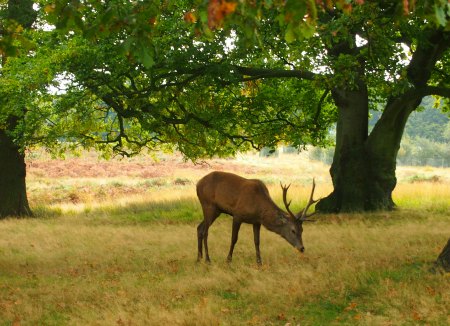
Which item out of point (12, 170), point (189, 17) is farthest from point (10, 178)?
point (189, 17)

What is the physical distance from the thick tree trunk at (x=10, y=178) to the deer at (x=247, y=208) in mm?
12578

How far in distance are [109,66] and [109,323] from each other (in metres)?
10.5

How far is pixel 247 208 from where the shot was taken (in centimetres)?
1145

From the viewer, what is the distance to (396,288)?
8.45 metres

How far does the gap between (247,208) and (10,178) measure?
14126 mm

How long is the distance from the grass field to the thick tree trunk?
211cm

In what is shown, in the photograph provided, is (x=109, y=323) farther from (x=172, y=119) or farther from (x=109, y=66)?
(x=172, y=119)

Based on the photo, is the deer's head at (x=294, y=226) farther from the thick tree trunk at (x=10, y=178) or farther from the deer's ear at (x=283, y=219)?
the thick tree trunk at (x=10, y=178)

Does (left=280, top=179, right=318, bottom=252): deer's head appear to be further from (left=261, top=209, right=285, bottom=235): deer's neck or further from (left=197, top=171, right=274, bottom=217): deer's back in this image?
(left=197, top=171, right=274, bottom=217): deer's back

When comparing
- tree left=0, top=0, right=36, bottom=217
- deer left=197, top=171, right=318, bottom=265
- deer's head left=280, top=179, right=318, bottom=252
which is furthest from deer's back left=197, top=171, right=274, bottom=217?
tree left=0, top=0, right=36, bottom=217

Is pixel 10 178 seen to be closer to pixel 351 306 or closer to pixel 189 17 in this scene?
pixel 351 306

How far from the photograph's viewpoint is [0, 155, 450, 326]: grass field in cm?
779

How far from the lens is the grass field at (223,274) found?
779 centimetres

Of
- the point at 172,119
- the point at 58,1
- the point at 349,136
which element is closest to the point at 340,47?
the point at 349,136
